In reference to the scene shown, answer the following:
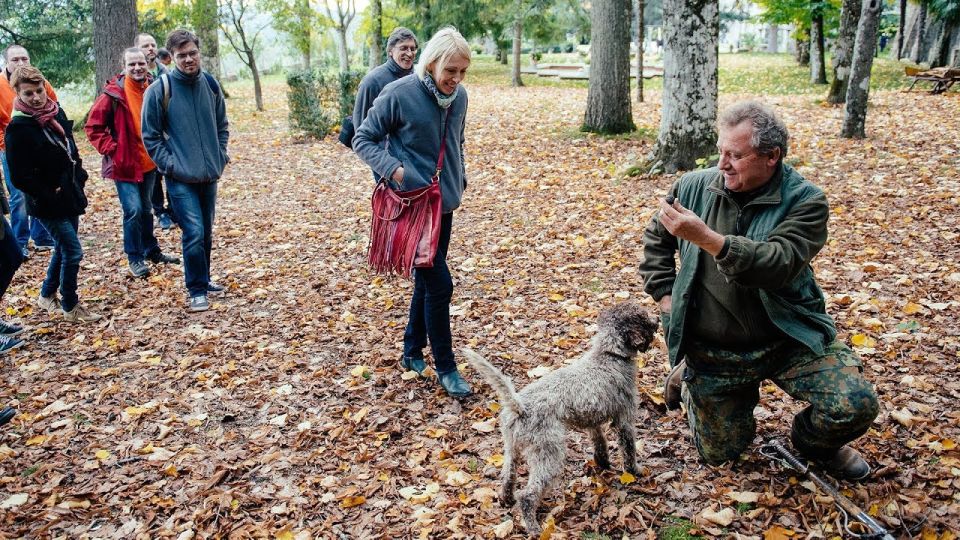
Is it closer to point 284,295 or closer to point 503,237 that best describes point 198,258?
point 284,295

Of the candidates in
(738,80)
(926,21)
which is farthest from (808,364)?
(926,21)

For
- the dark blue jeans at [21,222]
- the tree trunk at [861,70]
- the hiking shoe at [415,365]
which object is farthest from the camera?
the tree trunk at [861,70]

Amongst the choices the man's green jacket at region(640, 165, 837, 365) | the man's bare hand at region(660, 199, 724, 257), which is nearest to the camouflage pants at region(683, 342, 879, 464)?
the man's green jacket at region(640, 165, 837, 365)

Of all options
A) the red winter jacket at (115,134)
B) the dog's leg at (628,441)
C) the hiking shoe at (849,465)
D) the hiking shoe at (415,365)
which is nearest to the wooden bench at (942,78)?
the hiking shoe at (849,465)

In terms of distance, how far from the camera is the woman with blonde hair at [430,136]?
392cm

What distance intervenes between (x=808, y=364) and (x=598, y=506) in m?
1.31

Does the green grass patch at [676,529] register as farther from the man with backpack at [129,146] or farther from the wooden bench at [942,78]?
the wooden bench at [942,78]

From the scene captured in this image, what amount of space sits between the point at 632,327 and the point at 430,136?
1.77m

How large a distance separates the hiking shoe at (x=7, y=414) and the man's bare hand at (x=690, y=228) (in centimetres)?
466

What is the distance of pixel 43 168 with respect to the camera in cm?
562

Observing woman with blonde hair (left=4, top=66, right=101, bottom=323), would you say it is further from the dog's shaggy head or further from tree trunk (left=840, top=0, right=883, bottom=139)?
tree trunk (left=840, top=0, right=883, bottom=139)

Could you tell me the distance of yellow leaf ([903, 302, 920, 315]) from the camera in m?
4.91

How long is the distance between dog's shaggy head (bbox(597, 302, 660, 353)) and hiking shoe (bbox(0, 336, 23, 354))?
5.25 metres

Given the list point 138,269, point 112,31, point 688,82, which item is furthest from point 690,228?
point 112,31
